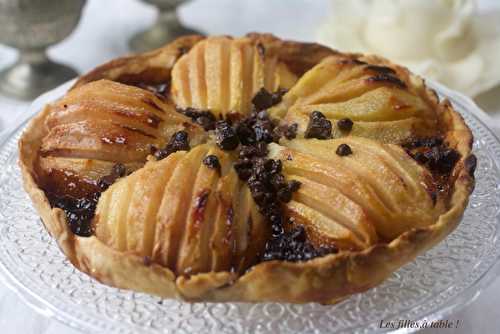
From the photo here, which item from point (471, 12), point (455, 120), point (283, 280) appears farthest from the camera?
point (471, 12)

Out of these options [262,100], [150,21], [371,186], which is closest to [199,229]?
[371,186]

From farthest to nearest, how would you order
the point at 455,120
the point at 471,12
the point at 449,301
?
1. the point at 471,12
2. the point at 455,120
3. the point at 449,301

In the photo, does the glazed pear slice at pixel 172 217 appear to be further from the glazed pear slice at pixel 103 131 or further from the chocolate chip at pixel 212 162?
the glazed pear slice at pixel 103 131

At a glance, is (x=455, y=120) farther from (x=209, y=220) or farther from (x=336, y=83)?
(x=209, y=220)

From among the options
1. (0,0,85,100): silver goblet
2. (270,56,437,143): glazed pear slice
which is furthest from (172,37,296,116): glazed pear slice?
(0,0,85,100): silver goblet

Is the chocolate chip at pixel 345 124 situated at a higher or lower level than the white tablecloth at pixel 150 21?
higher

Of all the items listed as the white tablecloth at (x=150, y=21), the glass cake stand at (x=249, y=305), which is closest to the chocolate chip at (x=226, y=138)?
the glass cake stand at (x=249, y=305)

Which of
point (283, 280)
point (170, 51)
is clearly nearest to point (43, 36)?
point (170, 51)

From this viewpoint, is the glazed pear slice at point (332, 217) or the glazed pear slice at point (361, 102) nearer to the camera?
the glazed pear slice at point (332, 217)
